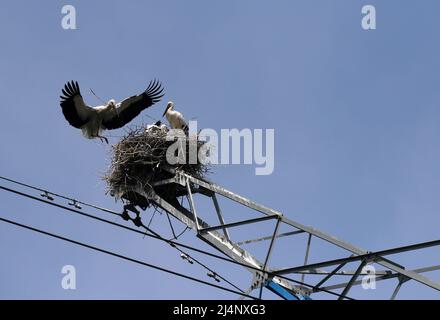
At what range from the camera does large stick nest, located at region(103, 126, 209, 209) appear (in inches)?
664

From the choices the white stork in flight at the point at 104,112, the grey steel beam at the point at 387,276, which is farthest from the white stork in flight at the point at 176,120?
the grey steel beam at the point at 387,276

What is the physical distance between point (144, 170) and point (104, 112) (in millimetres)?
1890

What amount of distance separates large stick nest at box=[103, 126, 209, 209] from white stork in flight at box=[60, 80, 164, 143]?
46.4 inches

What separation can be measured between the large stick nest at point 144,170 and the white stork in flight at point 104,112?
1177mm

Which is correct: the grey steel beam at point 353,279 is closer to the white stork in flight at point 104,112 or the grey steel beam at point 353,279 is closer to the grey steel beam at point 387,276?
the grey steel beam at point 387,276

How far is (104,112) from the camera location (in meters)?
18.3

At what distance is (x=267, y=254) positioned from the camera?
14.8m

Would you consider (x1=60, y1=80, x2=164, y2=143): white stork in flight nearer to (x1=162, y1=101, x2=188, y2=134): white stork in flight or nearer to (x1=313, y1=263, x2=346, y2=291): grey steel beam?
(x1=162, y1=101, x2=188, y2=134): white stork in flight

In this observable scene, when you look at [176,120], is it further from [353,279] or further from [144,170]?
[353,279]

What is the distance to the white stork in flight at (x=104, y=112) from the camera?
58.7 feet

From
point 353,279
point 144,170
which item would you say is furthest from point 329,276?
point 144,170

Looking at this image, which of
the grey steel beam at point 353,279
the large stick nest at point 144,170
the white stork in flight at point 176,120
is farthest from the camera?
the white stork in flight at point 176,120
